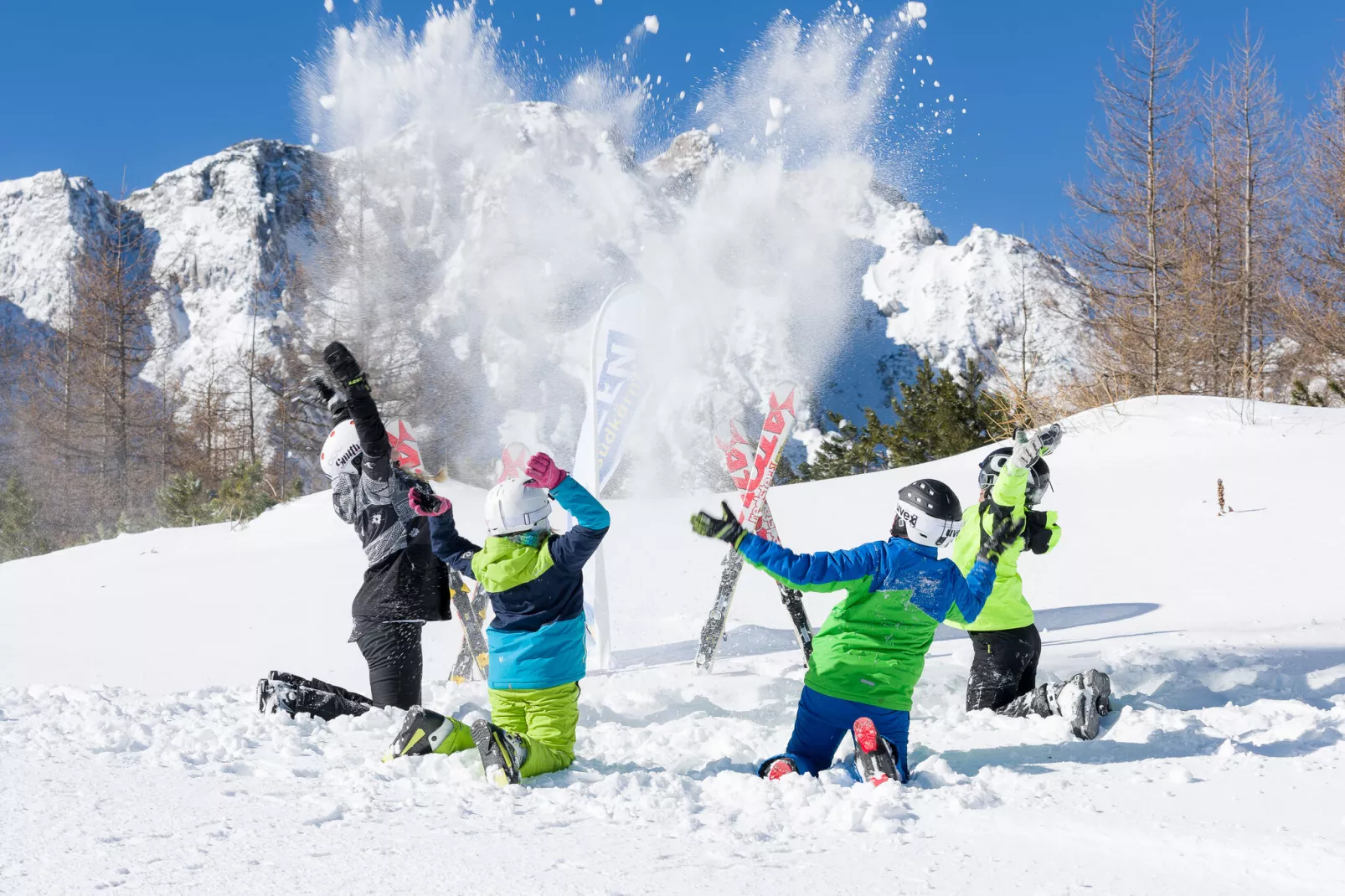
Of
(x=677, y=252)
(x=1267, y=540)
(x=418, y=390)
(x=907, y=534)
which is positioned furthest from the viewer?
(x=677, y=252)

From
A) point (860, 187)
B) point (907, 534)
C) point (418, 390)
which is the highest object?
point (860, 187)

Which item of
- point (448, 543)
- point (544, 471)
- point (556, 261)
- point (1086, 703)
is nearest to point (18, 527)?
point (448, 543)

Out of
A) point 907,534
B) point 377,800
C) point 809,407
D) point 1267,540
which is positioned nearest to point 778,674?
point 907,534

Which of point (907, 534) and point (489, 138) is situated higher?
point (489, 138)

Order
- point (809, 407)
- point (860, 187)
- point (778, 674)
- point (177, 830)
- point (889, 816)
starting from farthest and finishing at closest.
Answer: point (860, 187) → point (809, 407) → point (778, 674) → point (889, 816) → point (177, 830)

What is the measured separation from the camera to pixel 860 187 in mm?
103375

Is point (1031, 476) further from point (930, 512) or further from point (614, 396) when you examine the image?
point (614, 396)

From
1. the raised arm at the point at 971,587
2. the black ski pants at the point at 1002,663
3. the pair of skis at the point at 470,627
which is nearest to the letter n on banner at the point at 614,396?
the pair of skis at the point at 470,627

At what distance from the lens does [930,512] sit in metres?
3.30

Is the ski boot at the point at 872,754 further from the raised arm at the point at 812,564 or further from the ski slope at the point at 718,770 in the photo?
the raised arm at the point at 812,564

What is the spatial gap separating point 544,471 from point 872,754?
1.50 metres

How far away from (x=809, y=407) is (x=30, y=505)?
62800 millimetres

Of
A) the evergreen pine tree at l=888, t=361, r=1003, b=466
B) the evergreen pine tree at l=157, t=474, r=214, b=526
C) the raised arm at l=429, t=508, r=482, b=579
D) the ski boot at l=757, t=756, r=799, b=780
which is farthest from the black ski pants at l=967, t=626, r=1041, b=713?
the evergreen pine tree at l=157, t=474, r=214, b=526

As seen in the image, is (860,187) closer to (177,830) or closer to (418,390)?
(418,390)
